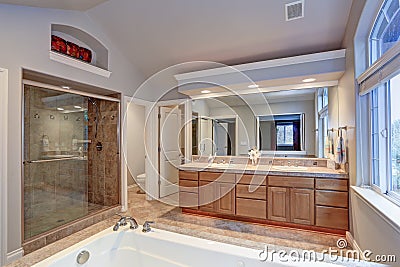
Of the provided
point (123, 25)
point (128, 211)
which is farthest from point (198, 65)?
point (128, 211)

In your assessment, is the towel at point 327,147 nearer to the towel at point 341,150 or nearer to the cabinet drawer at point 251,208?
the towel at point 341,150

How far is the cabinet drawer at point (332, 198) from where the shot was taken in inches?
107

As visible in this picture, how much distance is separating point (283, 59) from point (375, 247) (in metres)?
2.35

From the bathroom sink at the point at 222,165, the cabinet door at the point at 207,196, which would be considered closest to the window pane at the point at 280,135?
the bathroom sink at the point at 222,165

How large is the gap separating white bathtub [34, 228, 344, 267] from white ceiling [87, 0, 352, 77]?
8.42 ft

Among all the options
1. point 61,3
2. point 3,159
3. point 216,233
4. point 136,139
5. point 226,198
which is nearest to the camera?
point 3,159

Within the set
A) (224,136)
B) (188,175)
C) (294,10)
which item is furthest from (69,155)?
(294,10)

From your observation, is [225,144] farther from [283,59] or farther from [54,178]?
[54,178]

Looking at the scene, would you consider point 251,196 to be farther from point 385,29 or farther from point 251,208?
point 385,29

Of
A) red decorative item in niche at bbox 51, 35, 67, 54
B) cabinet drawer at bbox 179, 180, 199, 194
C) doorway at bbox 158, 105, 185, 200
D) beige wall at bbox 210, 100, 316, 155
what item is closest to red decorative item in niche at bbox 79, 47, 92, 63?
red decorative item in niche at bbox 51, 35, 67, 54

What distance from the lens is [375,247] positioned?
6.08 ft

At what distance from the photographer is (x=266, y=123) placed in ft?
12.2

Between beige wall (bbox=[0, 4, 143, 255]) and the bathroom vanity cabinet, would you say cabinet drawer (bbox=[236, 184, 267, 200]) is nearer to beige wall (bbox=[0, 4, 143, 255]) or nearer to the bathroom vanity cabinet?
the bathroom vanity cabinet

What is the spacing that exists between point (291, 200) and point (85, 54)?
3.62 m
